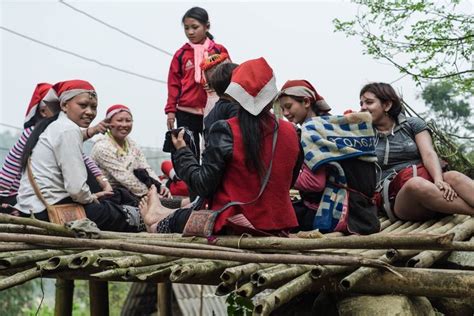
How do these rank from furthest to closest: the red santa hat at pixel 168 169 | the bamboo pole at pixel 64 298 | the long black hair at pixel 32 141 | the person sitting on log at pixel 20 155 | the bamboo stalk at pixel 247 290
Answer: the red santa hat at pixel 168 169, the bamboo pole at pixel 64 298, the person sitting on log at pixel 20 155, the long black hair at pixel 32 141, the bamboo stalk at pixel 247 290

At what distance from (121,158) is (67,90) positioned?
4.54 ft

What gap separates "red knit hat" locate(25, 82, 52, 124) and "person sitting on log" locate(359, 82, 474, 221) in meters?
2.55

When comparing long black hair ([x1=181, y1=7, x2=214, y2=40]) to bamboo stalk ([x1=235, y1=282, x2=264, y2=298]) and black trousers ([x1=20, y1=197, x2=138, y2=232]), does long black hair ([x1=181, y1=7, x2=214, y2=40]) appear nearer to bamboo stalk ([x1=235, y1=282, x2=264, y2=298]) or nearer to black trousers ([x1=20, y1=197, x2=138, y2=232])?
black trousers ([x1=20, y1=197, x2=138, y2=232])

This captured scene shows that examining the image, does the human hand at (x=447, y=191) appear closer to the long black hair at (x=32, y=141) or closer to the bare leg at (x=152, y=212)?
the bare leg at (x=152, y=212)

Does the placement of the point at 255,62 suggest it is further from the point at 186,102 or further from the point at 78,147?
the point at 186,102

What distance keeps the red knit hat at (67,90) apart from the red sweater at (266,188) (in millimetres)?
1802

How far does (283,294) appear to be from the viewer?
3727mm

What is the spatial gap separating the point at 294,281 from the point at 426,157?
272cm

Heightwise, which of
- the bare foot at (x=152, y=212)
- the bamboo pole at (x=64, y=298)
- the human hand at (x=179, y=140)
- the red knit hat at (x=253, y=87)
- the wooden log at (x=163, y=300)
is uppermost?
the red knit hat at (x=253, y=87)

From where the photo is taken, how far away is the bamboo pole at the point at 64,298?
7637 mm

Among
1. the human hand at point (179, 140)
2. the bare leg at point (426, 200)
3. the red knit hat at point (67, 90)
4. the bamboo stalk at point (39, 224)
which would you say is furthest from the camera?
the red knit hat at point (67, 90)

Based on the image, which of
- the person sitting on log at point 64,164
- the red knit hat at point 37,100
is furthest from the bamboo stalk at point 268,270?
the red knit hat at point 37,100

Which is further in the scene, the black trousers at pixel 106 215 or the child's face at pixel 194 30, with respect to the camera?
the child's face at pixel 194 30

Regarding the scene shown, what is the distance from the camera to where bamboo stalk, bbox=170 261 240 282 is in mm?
4082
